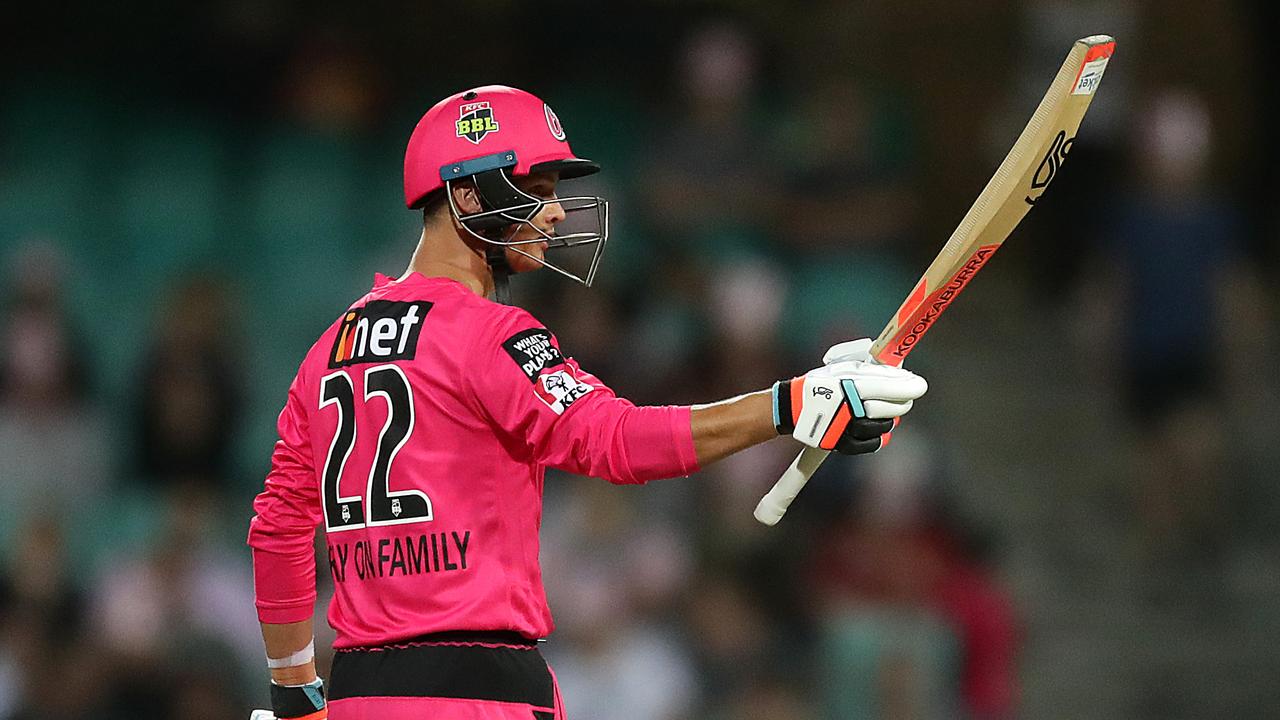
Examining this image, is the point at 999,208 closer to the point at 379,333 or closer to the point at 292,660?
the point at 379,333

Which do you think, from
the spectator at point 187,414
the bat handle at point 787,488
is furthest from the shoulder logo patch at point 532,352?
the spectator at point 187,414

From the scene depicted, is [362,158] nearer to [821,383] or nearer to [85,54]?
[85,54]

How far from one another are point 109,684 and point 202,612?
0.46 metres

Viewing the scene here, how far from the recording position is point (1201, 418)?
8.26m

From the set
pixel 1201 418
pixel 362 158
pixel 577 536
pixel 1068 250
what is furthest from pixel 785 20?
pixel 577 536

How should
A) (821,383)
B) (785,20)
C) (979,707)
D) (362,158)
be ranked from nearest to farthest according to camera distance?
(821,383)
(979,707)
(362,158)
(785,20)

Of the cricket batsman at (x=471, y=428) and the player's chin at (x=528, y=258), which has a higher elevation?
the player's chin at (x=528, y=258)

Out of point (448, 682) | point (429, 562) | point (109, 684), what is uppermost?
point (429, 562)

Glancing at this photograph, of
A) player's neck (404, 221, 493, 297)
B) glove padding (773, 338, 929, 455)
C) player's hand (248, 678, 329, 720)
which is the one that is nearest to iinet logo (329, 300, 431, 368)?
player's neck (404, 221, 493, 297)

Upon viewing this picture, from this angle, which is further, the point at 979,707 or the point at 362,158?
the point at 362,158

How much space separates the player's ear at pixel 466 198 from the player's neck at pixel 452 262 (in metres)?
0.06

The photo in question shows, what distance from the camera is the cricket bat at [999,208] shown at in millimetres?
3186

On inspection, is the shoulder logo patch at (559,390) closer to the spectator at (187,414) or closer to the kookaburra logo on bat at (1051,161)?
→ the kookaburra logo on bat at (1051,161)

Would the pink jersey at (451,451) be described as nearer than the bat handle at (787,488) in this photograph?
Yes
